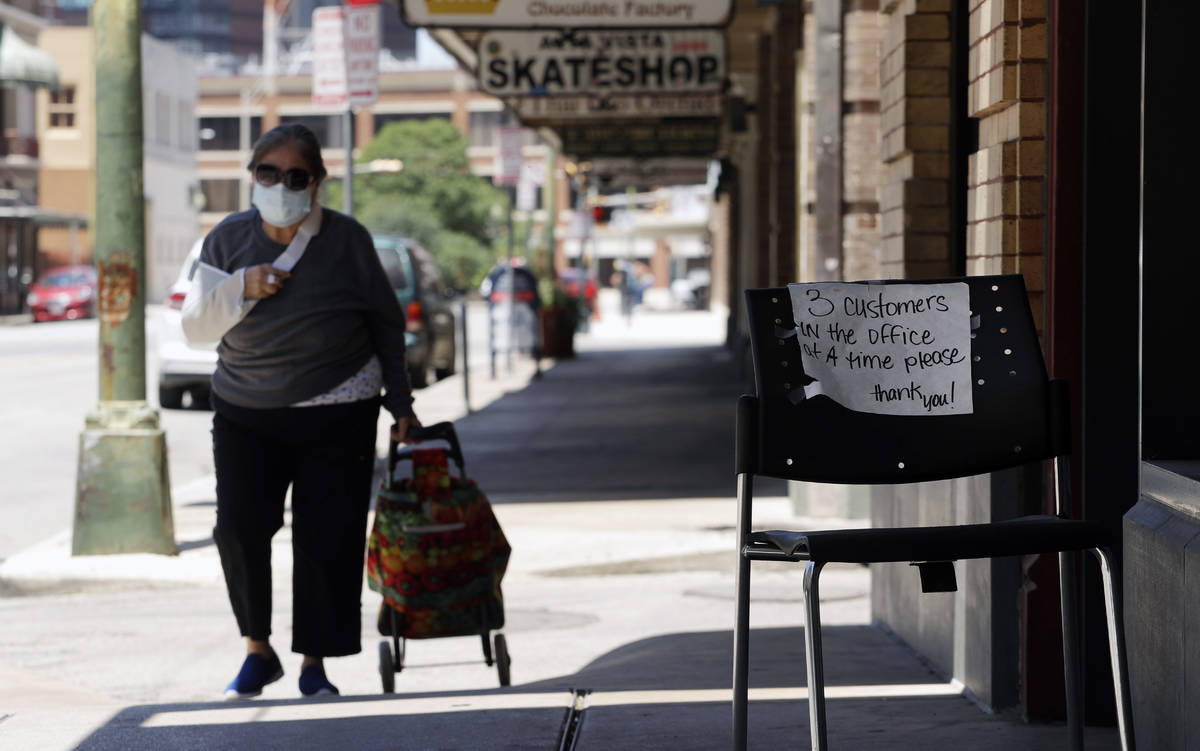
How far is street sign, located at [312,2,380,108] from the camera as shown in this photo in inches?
422

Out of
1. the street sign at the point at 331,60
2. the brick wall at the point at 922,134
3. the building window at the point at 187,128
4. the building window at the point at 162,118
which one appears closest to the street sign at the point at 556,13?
the street sign at the point at 331,60

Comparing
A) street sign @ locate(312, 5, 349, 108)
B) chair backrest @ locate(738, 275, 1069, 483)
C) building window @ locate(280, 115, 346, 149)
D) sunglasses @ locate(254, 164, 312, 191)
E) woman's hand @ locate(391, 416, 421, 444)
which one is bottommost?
woman's hand @ locate(391, 416, 421, 444)

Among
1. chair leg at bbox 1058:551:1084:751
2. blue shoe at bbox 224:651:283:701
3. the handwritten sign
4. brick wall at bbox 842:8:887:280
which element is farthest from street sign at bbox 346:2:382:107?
chair leg at bbox 1058:551:1084:751

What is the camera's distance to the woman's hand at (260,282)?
5324 millimetres

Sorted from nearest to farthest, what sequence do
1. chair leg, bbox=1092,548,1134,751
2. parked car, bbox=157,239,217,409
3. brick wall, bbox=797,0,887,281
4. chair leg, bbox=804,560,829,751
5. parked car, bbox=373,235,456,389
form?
chair leg, bbox=804,560,829,751, chair leg, bbox=1092,548,1134,751, brick wall, bbox=797,0,887,281, parked car, bbox=157,239,217,409, parked car, bbox=373,235,456,389

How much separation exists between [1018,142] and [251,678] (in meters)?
2.86

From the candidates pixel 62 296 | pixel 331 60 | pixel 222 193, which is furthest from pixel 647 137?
pixel 222 193

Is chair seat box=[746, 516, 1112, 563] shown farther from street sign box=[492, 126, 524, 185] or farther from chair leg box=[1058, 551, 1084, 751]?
street sign box=[492, 126, 524, 185]

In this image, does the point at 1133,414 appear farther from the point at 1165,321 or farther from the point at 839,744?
the point at 839,744

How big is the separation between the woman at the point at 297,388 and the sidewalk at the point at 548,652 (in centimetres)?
37

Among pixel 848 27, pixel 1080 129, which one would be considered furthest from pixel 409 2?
pixel 1080 129

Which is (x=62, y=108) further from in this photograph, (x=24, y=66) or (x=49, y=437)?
(x=49, y=437)

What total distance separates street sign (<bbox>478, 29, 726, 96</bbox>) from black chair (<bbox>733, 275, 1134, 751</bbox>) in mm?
10296

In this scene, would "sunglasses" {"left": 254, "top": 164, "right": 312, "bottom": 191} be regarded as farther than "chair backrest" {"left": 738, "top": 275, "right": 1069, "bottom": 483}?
Yes
